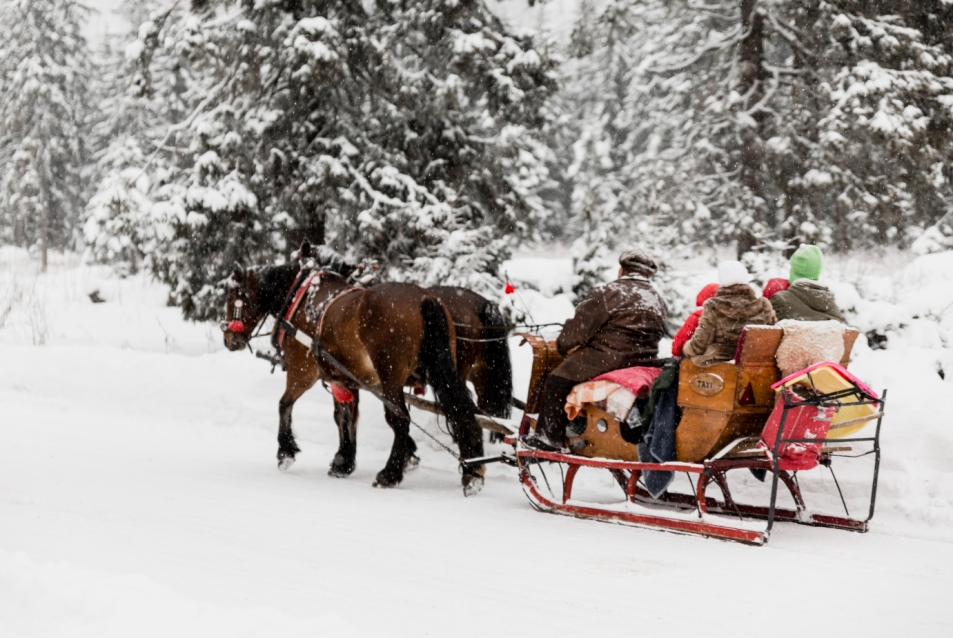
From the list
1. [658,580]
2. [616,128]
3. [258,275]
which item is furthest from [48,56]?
[658,580]

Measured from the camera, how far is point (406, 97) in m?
11.7

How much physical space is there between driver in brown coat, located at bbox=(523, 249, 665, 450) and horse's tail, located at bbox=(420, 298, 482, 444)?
0.87 meters

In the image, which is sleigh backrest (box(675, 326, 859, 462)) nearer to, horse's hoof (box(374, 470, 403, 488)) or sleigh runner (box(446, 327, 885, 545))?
sleigh runner (box(446, 327, 885, 545))

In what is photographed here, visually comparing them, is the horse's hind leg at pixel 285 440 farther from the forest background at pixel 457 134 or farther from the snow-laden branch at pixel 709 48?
the snow-laden branch at pixel 709 48

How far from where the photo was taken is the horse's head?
793cm

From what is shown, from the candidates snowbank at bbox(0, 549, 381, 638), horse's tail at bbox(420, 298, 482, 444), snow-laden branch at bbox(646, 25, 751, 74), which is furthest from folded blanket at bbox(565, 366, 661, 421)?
snow-laden branch at bbox(646, 25, 751, 74)

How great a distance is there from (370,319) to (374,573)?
3091 mm

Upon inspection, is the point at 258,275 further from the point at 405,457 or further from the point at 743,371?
the point at 743,371

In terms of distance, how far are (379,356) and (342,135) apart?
556cm

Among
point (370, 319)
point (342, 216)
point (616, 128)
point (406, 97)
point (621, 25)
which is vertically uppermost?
A: point (616, 128)

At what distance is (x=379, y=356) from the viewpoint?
6887 millimetres

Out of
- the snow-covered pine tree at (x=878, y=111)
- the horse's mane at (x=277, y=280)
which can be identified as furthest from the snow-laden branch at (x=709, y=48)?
the horse's mane at (x=277, y=280)

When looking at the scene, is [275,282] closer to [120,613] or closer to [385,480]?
[385,480]

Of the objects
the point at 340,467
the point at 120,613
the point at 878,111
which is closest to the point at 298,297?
the point at 340,467
